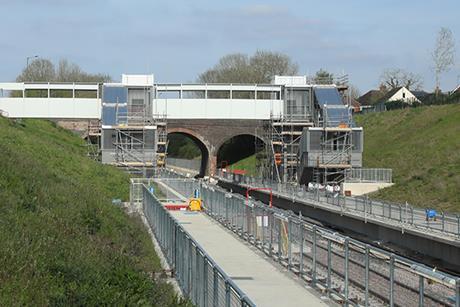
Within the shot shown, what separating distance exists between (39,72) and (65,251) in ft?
336

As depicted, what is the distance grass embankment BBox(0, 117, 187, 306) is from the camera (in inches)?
392

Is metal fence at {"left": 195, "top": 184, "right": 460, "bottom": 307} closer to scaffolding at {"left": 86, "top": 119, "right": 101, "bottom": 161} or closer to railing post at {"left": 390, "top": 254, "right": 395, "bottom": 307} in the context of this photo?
railing post at {"left": 390, "top": 254, "right": 395, "bottom": 307}

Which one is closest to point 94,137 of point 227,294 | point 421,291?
point 421,291

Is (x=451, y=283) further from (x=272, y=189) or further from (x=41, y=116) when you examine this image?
(x=41, y=116)

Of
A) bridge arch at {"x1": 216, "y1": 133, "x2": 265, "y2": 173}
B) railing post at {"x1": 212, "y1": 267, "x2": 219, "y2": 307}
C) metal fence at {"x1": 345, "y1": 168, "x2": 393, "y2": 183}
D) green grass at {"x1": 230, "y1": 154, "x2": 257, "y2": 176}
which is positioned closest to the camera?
railing post at {"x1": 212, "y1": 267, "x2": 219, "y2": 307}

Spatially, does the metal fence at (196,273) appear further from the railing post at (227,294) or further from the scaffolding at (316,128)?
the scaffolding at (316,128)

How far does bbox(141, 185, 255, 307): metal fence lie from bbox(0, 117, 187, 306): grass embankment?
1.50 ft

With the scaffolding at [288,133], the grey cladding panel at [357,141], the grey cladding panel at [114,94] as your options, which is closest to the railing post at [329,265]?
the grey cladding panel at [357,141]

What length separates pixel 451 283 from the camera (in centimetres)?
921

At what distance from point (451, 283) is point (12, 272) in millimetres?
5744

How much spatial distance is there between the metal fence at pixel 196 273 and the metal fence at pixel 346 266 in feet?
8.71

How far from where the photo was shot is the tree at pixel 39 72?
107 meters

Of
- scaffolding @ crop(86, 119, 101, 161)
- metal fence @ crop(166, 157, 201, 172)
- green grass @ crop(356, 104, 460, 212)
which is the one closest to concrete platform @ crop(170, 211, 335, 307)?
green grass @ crop(356, 104, 460, 212)

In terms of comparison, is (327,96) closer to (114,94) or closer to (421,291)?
(114,94)
